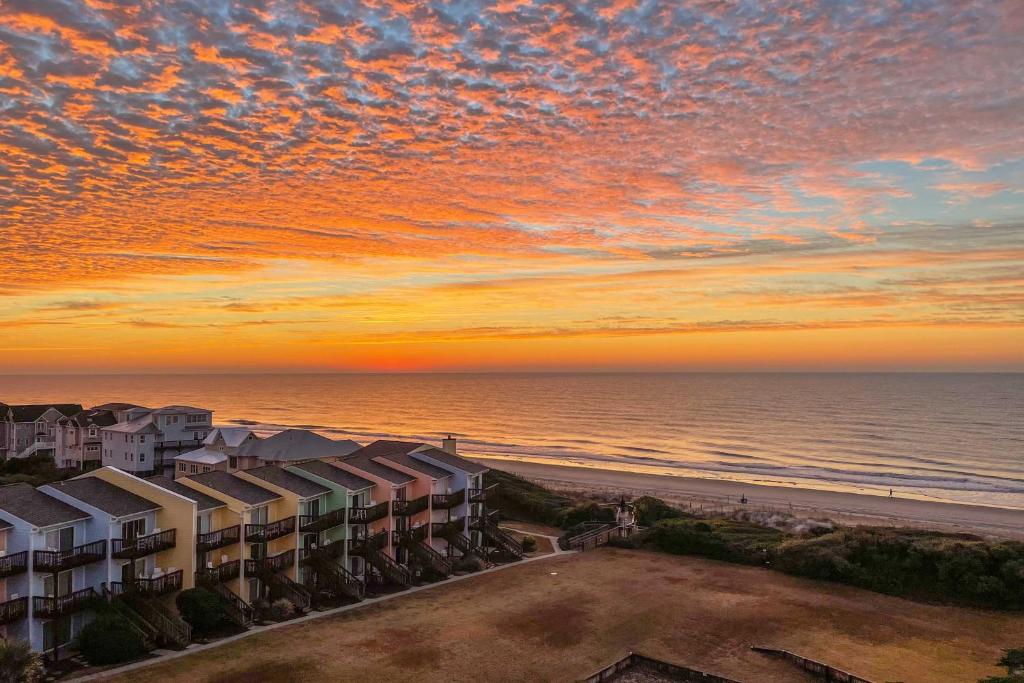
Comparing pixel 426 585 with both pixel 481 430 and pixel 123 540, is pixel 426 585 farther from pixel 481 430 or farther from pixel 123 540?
pixel 481 430

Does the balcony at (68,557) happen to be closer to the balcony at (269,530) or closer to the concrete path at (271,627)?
the concrete path at (271,627)

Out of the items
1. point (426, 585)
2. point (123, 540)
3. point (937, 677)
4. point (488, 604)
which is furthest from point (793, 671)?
point (123, 540)

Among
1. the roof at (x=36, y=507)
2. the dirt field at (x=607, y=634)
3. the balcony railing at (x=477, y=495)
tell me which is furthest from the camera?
the balcony railing at (x=477, y=495)

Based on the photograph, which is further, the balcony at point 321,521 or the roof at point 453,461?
the roof at point 453,461

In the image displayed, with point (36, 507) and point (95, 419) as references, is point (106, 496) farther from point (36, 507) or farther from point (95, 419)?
point (95, 419)

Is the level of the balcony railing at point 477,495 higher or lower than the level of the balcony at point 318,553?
higher

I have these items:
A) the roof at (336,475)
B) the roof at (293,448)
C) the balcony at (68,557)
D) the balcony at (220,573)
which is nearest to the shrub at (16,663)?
the balcony at (68,557)
